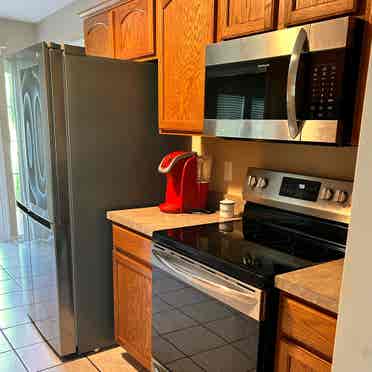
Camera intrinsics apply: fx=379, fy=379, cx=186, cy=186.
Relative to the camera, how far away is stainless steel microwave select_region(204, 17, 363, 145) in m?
1.28

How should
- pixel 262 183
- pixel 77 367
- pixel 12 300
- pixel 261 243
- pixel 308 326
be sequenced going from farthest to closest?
pixel 12 300, pixel 77 367, pixel 262 183, pixel 261 243, pixel 308 326

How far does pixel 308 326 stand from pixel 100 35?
88.0 inches

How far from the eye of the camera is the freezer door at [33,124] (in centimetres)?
198

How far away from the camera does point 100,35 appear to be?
2568 millimetres

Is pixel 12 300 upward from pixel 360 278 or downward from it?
downward

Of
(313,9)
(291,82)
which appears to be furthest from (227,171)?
(313,9)

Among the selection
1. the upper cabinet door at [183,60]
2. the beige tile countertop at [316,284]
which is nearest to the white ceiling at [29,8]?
the upper cabinet door at [183,60]

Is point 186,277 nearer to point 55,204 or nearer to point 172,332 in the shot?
point 172,332

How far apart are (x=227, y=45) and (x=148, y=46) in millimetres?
682

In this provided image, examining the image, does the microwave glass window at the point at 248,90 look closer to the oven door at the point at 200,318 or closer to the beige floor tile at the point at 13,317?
the oven door at the point at 200,318

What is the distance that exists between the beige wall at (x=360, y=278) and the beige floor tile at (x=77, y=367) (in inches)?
69.3

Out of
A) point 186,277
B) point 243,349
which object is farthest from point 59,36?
point 243,349

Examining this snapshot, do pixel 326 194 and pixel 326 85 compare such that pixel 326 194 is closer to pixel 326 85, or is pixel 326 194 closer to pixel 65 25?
pixel 326 85

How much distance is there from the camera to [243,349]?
4.28 ft
